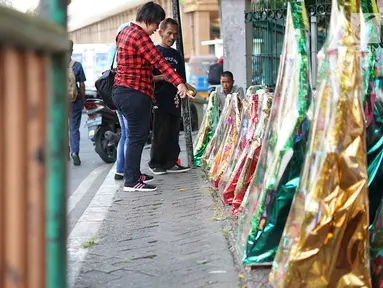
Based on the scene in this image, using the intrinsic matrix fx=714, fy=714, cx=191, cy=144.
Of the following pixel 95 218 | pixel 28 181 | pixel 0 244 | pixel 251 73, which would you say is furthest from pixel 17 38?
pixel 251 73

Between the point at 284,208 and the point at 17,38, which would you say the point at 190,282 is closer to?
the point at 284,208

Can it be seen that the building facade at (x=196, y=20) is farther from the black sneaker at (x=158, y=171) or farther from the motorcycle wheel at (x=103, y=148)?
the black sneaker at (x=158, y=171)

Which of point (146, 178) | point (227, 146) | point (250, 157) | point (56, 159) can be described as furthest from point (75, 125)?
point (56, 159)

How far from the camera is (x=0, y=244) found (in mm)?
1641

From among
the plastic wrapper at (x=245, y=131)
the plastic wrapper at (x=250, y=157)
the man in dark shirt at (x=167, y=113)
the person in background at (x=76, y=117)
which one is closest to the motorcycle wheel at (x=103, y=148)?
the person in background at (x=76, y=117)

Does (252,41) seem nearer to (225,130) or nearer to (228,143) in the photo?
(225,130)

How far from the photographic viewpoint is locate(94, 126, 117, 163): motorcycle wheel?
398 inches

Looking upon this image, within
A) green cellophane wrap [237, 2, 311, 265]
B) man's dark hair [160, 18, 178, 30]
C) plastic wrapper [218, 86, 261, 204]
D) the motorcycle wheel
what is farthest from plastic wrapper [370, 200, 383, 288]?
the motorcycle wheel

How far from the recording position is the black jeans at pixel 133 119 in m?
6.29

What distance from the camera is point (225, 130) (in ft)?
22.1

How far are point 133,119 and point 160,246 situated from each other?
6.68 feet

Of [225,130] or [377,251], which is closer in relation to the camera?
[377,251]

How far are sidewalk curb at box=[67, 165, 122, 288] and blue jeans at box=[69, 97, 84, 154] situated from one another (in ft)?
9.17

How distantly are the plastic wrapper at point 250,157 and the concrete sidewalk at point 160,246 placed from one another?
25 cm
